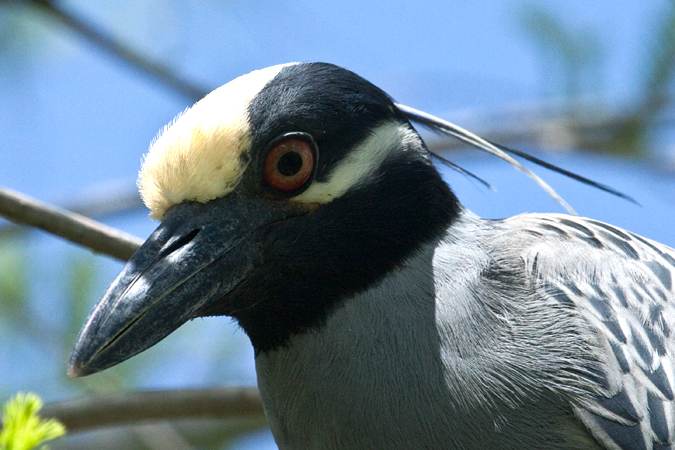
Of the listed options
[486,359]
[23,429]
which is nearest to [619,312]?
[486,359]

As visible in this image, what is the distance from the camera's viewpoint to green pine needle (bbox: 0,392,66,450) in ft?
6.59

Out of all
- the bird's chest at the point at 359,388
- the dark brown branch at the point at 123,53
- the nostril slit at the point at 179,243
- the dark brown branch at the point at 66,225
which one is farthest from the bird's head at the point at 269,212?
the dark brown branch at the point at 123,53

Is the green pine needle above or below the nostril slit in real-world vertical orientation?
below

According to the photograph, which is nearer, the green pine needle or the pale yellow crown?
the green pine needle

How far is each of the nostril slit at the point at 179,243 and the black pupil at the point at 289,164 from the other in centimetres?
39

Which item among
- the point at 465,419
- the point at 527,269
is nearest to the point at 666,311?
the point at 527,269

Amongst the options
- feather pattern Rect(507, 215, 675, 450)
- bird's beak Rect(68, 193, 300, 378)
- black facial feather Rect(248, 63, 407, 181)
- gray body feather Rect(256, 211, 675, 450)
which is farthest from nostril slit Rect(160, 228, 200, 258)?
feather pattern Rect(507, 215, 675, 450)

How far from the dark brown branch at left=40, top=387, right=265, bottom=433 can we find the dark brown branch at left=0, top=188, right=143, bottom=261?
77 centimetres

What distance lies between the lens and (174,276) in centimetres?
283

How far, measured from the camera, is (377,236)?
10.3ft

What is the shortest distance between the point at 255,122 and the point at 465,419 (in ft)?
4.39

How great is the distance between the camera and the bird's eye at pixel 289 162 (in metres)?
2.95

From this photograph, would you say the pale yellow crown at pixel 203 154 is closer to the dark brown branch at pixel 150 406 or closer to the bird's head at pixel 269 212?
the bird's head at pixel 269 212

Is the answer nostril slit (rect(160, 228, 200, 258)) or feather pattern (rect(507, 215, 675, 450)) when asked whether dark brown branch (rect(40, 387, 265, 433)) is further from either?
feather pattern (rect(507, 215, 675, 450))
